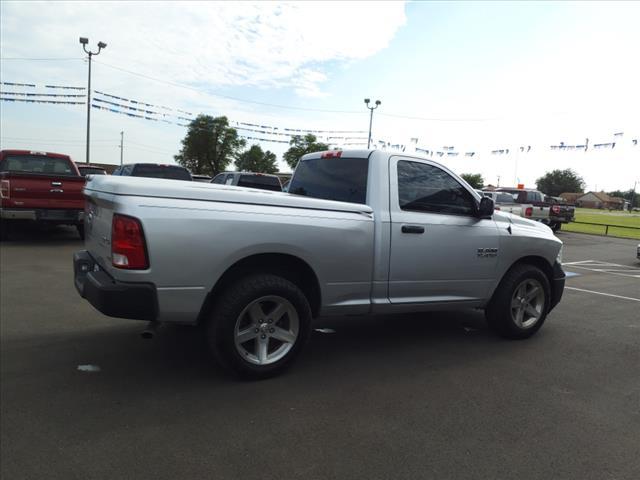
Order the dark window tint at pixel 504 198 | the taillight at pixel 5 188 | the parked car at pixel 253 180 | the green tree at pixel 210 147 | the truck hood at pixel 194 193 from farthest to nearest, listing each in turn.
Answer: the green tree at pixel 210 147 < the dark window tint at pixel 504 198 < the parked car at pixel 253 180 < the taillight at pixel 5 188 < the truck hood at pixel 194 193

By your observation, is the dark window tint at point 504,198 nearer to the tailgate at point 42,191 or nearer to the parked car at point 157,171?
the parked car at point 157,171

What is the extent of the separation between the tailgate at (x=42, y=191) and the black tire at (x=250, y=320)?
7770 millimetres

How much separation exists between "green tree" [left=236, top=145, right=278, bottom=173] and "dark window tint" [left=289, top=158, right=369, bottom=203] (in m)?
78.8

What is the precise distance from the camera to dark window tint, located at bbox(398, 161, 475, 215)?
4.34 m

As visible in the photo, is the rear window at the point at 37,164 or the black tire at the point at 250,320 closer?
the black tire at the point at 250,320

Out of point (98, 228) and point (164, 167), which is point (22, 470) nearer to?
point (98, 228)

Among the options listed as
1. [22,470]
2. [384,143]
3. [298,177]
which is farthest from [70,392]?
[384,143]

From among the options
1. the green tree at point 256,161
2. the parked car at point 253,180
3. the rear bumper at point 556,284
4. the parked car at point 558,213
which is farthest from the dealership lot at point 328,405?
the green tree at point 256,161

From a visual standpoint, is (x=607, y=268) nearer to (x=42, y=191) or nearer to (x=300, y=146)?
(x=42, y=191)

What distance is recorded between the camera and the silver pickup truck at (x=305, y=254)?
317cm

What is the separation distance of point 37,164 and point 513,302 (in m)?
10.7

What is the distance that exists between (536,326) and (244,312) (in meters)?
3.35

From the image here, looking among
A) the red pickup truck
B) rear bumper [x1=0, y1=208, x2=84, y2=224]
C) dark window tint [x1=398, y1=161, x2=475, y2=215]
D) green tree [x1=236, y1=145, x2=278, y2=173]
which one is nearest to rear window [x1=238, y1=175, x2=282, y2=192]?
the red pickup truck

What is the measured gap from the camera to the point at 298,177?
16.7 ft
